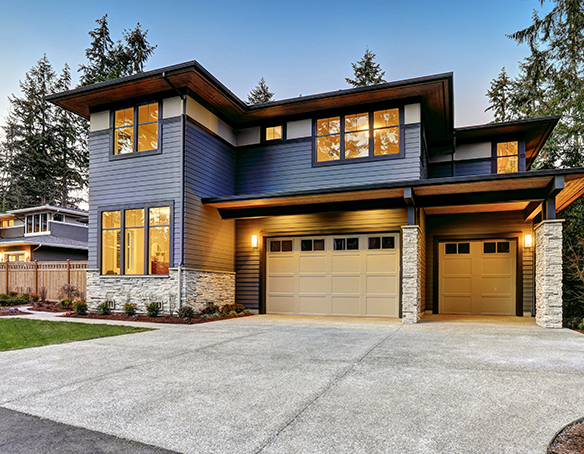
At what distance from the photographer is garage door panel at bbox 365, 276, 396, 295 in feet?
34.1

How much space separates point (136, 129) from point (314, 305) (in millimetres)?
Result: 6741

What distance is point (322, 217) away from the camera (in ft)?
36.2

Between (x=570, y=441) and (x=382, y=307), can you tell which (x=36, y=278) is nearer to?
(x=382, y=307)

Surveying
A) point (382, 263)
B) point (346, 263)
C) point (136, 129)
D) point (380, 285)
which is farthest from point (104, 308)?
point (382, 263)

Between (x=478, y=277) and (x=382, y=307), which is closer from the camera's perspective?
(x=382, y=307)

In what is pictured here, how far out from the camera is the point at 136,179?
34.4ft

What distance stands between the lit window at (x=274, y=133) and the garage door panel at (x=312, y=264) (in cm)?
356

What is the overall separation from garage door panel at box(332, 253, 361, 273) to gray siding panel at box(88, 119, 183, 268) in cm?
415

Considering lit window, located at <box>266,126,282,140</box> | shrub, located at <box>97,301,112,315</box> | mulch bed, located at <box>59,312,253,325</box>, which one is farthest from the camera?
lit window, located at <box>266,126,282,140</box>

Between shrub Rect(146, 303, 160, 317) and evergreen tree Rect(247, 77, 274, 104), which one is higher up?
evergreen tree Rect(247, 77, 274, 104)

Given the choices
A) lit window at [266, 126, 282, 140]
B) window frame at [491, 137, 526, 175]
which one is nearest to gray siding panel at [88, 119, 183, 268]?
lit window at [266, 126, 282, 140]

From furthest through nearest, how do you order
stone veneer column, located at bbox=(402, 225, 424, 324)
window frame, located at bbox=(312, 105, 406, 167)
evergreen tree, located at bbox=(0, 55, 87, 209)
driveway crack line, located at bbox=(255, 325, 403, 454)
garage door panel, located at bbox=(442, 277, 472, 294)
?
1. evergreen tree, located at bbox=(0, 55, 87, 209)
2. garage door panel, located at bbox=(442, 277, 472, 294)
3. window frame, located at bbox=(312, 105, 406, 167)
4. stone veneer column, located at bbox=(402, 225, 424, 324)
5. driveway crack line, located at bbox=(255, 325, 403, 454)

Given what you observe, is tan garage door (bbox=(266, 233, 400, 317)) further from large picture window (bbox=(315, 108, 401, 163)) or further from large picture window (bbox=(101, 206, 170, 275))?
large picture window (bbox=(101, 206, 170, 275))

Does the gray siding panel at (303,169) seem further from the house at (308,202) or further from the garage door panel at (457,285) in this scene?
the garage door panel at (457,285)
